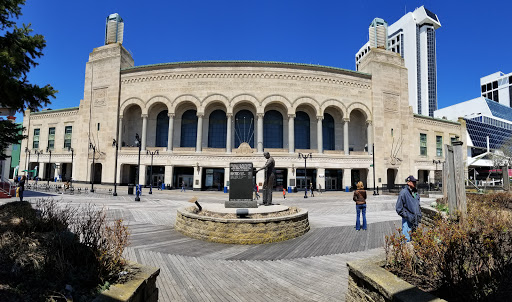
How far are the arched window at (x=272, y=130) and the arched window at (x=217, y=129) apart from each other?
22.6ft

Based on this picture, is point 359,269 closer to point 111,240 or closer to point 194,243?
point 111,240

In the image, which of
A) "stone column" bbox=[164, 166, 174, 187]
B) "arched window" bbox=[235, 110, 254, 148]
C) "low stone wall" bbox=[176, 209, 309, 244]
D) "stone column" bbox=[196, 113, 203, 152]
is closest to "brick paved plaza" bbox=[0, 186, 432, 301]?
"low stone wall" bbox=[176, 209, 309, 244]

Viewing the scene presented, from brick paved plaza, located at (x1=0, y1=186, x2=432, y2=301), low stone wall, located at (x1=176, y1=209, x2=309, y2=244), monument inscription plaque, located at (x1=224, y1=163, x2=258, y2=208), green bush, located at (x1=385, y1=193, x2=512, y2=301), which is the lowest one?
brick paved plaza, located at (x1=0, y1=186, x2=432, y2=301)

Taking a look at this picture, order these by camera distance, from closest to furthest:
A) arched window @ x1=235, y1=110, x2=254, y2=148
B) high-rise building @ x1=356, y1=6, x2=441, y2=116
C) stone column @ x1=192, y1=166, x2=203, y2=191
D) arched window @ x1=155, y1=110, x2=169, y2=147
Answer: stone column @ x1=192, y1=166, x2=203, y2=191 < arched window @ x1=235, y1=110, x2=254, y2=148 < arched window @ x1=155, y1=110, x2=169, y2=147 < high-rise building @ x1=356, y1=6, x2=441, y2=116

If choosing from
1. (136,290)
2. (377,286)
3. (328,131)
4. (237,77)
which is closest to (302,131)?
(328,131)

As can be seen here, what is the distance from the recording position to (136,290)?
3205 mm

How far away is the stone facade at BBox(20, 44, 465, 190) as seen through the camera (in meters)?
38.6

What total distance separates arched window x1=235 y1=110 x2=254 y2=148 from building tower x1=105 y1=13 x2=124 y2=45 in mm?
24076

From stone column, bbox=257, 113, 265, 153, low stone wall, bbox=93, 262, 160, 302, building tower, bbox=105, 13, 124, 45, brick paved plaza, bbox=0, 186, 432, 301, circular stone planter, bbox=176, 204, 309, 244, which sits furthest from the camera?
building tower, bbox=105, 13, 124, 45

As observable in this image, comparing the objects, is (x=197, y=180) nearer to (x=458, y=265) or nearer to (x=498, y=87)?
(x=458, y=265)

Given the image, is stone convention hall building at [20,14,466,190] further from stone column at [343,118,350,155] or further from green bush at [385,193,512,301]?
green bush at [385,193,512,301]

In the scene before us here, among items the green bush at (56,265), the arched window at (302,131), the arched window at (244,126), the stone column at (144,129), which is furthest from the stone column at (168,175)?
the green bush at (56,265)

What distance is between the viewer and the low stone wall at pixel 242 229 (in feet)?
27.3

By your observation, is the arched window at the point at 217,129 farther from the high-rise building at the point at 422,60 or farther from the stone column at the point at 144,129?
the high-rise building at the point at 422,60
